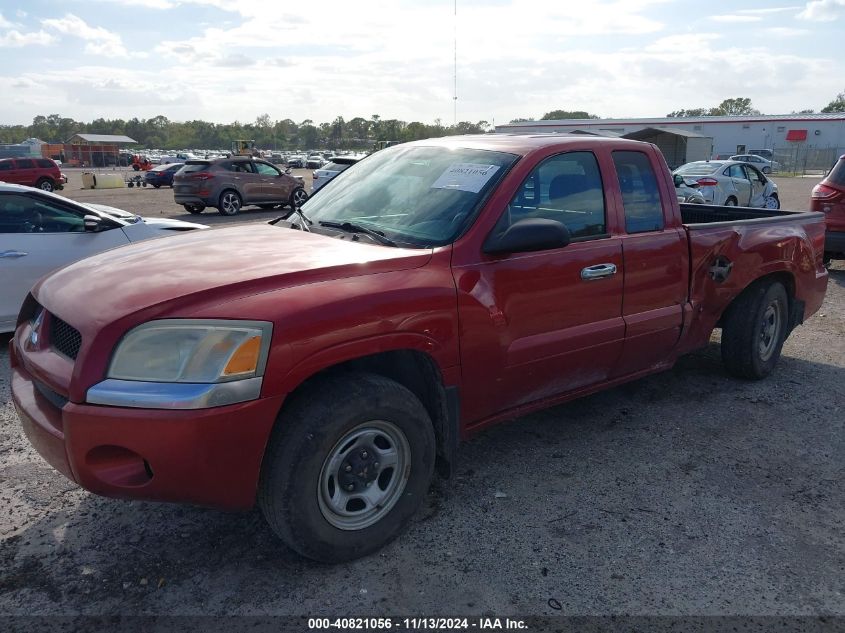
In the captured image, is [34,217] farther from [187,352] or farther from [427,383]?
[427,383]

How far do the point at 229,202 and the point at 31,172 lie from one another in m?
14.6

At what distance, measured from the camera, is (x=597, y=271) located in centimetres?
381

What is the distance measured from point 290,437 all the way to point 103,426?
0.67 metres

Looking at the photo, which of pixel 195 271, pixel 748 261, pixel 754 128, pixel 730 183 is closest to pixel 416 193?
pixel 195 271

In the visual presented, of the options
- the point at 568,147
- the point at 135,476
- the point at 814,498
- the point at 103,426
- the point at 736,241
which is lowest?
the point at 814,498

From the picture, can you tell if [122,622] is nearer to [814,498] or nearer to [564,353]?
[564,353]

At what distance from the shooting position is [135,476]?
2.57 meters

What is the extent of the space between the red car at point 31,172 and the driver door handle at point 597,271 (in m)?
28.6

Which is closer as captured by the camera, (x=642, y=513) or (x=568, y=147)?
(x=642, y=513)

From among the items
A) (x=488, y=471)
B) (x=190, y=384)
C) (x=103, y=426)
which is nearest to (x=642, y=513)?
(x=488, y=471)

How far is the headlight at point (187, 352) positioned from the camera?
2529 mm

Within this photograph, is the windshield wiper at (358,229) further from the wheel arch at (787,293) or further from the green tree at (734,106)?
the green tree at (734,106)

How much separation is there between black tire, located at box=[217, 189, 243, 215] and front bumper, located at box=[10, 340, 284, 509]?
17315 mm

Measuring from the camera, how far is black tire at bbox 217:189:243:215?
19.2 meters
